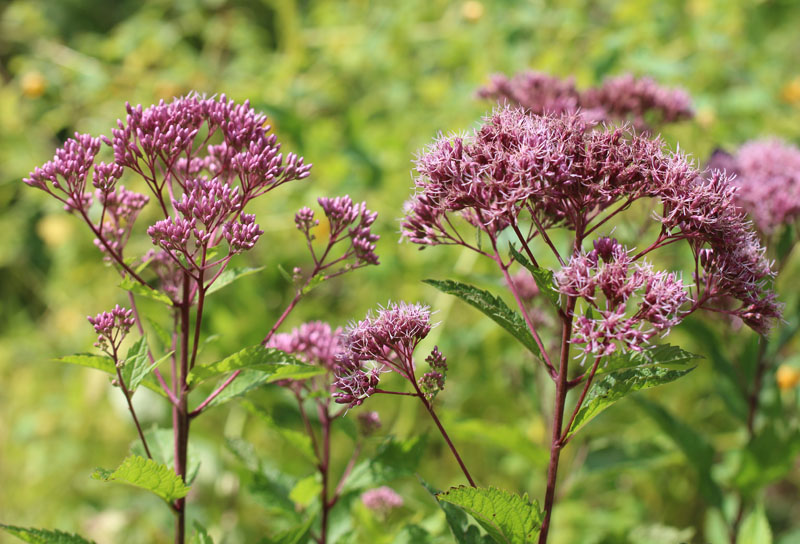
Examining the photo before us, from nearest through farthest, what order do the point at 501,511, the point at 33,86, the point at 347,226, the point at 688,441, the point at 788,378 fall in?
the point at 501,511 < the point at 347,226 < the point at 688,441 < the point at 788,378 < the point at 33,86

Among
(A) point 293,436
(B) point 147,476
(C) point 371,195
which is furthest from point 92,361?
(C) point 371,195

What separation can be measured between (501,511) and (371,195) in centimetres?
204

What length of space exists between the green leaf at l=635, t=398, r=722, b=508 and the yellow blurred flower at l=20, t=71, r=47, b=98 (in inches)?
114

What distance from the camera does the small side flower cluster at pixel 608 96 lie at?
5.96 feet

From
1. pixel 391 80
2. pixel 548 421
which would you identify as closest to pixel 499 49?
pixel 391 80

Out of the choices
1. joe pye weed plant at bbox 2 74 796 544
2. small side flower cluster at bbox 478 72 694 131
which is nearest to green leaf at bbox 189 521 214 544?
joe pye weed plant at bbox 2 74 796 544

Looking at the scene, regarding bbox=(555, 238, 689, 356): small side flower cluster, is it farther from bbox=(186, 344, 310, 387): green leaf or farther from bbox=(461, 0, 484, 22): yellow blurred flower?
bbox=(461, 0, 484, 22): yellow blurred flower

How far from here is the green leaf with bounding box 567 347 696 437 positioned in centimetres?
93

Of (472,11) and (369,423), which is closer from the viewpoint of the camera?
(369,423)

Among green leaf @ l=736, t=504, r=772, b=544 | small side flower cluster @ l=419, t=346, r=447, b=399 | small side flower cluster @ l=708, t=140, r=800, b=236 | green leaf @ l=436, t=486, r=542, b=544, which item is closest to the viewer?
green leaf @ l=436, t=486, r=542, b=544

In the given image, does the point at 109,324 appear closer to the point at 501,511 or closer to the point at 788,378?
the point at 501,511

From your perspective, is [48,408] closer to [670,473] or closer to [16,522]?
[16,522]

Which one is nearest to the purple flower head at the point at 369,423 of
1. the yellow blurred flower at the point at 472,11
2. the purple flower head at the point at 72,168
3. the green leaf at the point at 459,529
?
the green leaf at the point at 459,529

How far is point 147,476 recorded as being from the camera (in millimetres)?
972
